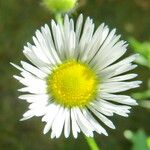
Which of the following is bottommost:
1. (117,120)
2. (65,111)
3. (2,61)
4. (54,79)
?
(65,111)

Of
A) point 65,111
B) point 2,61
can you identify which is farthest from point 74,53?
point 2,61

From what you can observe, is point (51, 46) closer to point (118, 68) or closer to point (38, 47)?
point (38, 47)

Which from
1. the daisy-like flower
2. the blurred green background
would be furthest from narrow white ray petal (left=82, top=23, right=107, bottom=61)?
the blurred green background

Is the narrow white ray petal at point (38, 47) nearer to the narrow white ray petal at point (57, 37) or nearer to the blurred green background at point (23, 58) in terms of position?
the narrow white ray petal at point (57, 37)

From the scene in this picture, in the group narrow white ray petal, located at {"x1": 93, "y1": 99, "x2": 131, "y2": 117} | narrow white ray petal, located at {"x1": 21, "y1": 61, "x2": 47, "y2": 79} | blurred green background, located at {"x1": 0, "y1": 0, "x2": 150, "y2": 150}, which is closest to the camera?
narrow white ray petal, located at {"x1": 93, "y1": 99, "x2": 131, "y2": 117}

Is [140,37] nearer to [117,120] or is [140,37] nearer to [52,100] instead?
[117,120]

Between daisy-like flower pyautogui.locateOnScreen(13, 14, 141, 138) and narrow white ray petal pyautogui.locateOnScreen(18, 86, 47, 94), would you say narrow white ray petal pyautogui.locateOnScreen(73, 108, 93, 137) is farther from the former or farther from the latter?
narrow white ray petal pyautogui.locateOnScreen(18, 86, 47, 94)

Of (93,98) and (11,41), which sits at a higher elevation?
(11,41)

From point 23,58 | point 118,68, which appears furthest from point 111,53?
point 23,58
